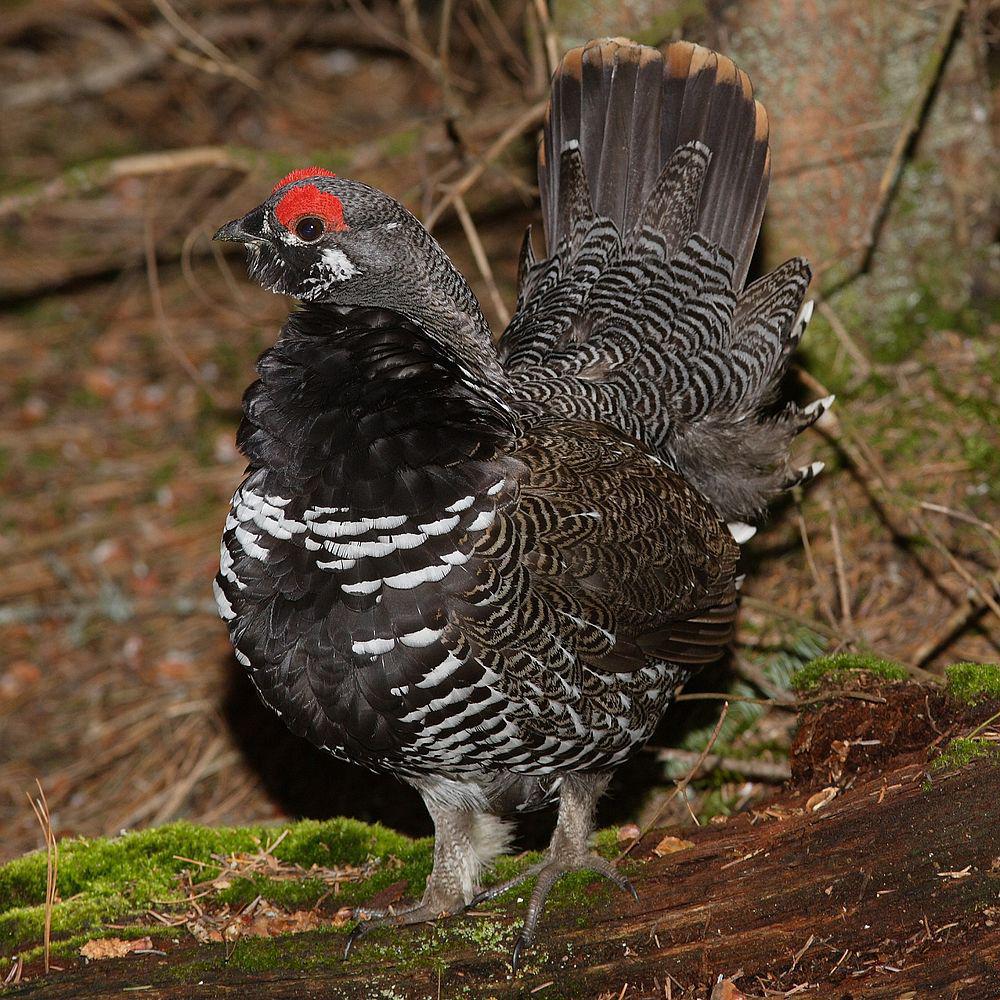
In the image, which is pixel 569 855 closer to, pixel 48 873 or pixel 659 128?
pixel 48 873

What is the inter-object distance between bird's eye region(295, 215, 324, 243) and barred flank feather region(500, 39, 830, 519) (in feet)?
3.65

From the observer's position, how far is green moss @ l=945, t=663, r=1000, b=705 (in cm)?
355

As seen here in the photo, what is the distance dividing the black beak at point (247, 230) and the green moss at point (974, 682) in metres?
2.65

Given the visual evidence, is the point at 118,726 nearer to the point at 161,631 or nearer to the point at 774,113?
the point at 161,631

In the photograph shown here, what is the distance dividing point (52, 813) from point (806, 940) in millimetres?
3993

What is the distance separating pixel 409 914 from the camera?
3.82 metres

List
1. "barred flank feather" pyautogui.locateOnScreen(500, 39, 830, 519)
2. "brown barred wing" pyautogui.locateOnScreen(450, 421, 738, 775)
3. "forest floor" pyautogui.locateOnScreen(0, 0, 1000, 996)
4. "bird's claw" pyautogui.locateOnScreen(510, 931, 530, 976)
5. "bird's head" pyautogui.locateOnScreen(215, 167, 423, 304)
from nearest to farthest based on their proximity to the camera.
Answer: "bird's claw" pyautogui.locateOnScreen(510, 931, 530, 976) < "brown barred wing" pyautogui.locateOnScreen(450, 421, 738, 775) < "bird's head" pyautogui.locateOnScreen(215, 167, 423, 304) < "barred flank feather" pyautogui.locateOnScreen(500, 39, 830, 519) < "forest floor" pyautogui.locateOnScreen(0, 0, 1000, 996)

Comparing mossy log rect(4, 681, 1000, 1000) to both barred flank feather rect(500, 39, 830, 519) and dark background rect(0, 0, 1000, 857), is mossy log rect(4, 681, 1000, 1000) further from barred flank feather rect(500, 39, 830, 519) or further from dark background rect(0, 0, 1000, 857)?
barred flank feather rect(500, 39, 830, 519)

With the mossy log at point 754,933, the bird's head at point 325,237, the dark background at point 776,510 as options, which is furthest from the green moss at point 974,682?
the bird's head at point 325,237

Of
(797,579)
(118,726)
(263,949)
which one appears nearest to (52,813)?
(118,726)

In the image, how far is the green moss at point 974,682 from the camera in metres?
3.55

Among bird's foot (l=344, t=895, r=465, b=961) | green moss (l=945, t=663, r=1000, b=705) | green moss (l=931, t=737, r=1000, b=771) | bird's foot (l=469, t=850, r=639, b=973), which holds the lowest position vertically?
bird's foot (l=344, t=895, r=465, b=961)

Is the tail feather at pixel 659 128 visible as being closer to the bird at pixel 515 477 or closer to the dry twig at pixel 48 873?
the bird at pixel 515 477

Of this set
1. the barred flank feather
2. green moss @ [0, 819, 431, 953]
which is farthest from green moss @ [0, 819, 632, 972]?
the barred flank feather
